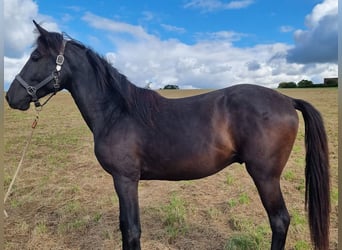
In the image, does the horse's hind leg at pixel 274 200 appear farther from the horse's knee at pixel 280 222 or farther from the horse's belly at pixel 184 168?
the horse's belly at pixel 184 168

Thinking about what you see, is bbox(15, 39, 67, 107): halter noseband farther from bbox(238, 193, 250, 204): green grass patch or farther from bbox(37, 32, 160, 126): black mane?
bbox(238, 193, 250, 204): green grass patch

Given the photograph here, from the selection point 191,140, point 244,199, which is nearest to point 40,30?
point 191,140

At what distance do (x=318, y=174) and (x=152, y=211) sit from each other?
2.66 metres

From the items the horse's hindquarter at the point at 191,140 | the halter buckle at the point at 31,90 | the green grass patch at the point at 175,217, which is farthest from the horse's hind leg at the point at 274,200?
the halter buckle at the point at 31,90

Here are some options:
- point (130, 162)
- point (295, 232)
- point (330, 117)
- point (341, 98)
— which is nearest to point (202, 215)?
point (295, 232)

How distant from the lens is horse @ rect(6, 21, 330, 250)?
9.55ft

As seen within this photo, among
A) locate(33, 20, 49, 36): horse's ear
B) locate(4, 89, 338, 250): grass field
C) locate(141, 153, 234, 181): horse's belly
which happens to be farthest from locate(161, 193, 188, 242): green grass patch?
locate(33, 20, 49, 36): horse's ear

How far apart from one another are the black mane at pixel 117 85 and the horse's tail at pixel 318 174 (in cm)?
156

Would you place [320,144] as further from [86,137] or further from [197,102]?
[86,137]

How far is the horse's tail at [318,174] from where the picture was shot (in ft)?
10.2

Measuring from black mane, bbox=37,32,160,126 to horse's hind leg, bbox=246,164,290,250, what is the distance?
1.18 m

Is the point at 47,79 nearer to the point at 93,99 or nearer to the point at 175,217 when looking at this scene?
the point at 93,99

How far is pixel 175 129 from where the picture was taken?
3.00 meters

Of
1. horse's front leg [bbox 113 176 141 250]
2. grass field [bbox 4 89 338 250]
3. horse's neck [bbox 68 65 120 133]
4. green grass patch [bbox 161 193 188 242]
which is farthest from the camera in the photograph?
green grass patch [bbox 161 193 188 242]
